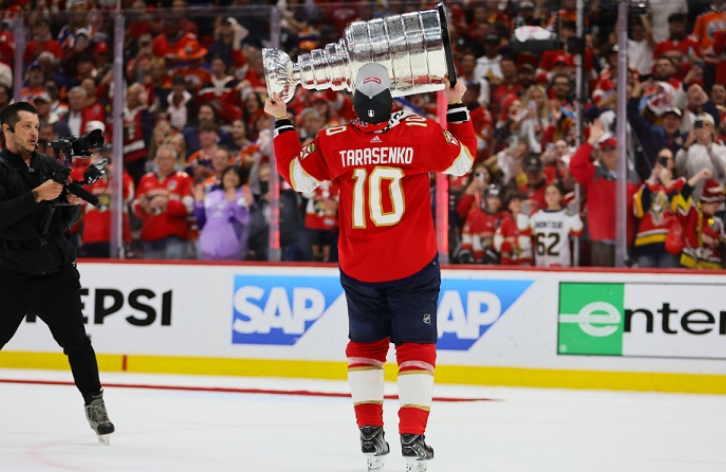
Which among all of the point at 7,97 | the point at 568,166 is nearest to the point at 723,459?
the point at 568,166

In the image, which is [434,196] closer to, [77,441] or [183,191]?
[183,191]

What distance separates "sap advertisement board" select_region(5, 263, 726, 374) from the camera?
26.0 ft

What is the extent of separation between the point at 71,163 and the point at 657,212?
4575 mm

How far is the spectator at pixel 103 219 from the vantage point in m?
8.90

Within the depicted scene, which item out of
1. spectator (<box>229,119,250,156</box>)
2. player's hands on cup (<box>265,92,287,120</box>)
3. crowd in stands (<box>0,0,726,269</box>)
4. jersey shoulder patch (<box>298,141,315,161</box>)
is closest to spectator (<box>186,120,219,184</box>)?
crowd in stands (<box>0,0,726,269</box>)

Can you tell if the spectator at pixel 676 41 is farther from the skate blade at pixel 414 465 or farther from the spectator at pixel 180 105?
the skate blade at pixel 414 465

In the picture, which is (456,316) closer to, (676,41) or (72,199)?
(676,41)

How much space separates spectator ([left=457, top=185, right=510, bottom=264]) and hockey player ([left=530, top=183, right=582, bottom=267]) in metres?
0.27

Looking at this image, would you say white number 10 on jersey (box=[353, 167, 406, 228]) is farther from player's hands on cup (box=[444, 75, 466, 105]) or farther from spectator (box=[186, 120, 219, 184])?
spectator (box=[186, 120, 219, 184])

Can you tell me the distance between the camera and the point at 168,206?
8.80 metres

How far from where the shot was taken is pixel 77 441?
5238mm

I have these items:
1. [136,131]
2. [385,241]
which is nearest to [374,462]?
[385,241]

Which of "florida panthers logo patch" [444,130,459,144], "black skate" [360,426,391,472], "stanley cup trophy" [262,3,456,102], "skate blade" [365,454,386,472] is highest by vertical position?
"stanley cup trophy" [262,3,456,102]

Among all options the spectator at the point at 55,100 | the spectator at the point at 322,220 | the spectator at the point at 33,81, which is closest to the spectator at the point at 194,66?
the spectator at the point at 55,100
